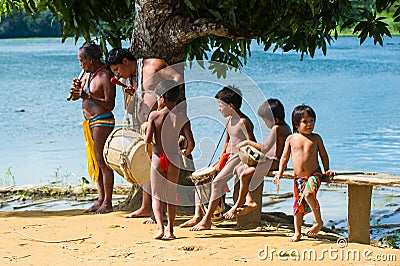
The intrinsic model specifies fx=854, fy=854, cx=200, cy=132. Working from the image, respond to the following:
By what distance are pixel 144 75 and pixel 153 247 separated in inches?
69.2

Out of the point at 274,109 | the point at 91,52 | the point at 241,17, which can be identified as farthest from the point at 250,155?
the point at 241,17

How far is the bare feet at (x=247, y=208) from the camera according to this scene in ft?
21.2

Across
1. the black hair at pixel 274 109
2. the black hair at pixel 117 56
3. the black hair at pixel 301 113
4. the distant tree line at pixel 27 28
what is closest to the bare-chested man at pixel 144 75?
the black hair at pixel 117 56

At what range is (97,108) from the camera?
728cm

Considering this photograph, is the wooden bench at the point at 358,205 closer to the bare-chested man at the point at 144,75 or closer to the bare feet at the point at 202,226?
the bare feet at the point at 202,226

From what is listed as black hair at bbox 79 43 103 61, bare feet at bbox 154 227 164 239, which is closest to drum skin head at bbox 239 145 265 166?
bare feet at bbox 154 227 164 239

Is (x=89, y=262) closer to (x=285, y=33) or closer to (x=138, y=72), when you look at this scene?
(x=138, y=72)

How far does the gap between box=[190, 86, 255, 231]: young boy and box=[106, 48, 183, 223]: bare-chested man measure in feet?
1.92

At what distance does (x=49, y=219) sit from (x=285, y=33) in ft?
10.1

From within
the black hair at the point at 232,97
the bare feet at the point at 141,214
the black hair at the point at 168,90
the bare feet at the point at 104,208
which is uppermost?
the black hair at the point at 168,90

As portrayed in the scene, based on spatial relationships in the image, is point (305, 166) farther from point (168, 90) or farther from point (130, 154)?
point (130, 154)

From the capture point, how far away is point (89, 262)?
5.60 m

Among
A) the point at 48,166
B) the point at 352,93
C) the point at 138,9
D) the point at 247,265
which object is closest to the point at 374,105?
the point at 352,93

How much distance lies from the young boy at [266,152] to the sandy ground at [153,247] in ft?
0.70
